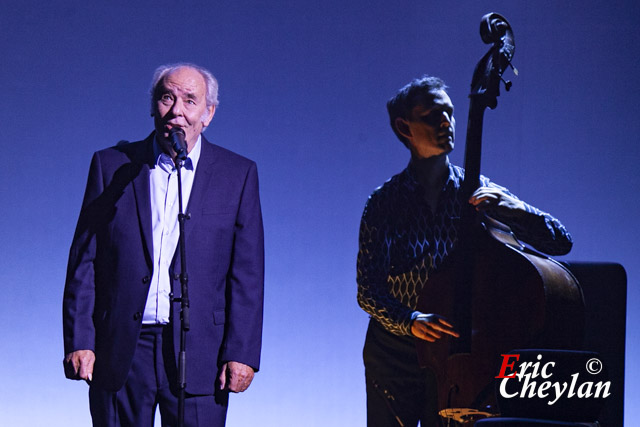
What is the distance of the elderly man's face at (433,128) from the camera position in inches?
116

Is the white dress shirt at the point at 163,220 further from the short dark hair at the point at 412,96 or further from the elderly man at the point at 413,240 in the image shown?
the short dark hair at the point at 412,96

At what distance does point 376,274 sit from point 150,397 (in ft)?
3.39

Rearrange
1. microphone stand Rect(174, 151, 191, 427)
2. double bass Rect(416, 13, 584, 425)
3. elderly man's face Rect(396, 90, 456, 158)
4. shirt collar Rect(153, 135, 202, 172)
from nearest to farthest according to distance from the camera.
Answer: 1. microphone stand Rect(174, 151, 191, 427)
2. double bass Rect(416, 13, 584, 425)
3. shirt collar Rect(153, 135, 202, 172)
4. elderly man's face Rect(396, 90, 456, 158)

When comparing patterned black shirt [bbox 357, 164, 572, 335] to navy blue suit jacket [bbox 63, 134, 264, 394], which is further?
patterned black shirt [bbox 357, 164, 572, 335]

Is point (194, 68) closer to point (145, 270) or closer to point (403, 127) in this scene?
point (145, 270)

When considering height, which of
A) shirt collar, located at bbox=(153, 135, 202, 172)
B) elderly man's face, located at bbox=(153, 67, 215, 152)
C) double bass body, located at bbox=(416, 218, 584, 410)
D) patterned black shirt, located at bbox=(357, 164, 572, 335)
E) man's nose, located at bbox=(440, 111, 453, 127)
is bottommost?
double bass body, located at bbox=(416, 218, 584, 410)

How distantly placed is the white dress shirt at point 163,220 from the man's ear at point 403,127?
931 millimetres

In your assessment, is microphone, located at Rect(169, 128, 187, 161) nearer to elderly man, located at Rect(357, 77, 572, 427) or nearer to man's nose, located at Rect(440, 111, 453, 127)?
elderly man, located at Rect(357, 77, 572, 427)

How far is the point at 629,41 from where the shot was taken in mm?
3412

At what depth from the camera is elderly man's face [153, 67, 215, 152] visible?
248 centimetres

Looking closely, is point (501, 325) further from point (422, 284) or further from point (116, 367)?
point (116, 367)

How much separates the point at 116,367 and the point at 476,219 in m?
1.31

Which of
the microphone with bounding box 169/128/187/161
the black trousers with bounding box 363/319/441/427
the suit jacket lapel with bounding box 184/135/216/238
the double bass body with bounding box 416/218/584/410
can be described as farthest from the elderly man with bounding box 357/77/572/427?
the microphone with bounding box 169/128/187/161

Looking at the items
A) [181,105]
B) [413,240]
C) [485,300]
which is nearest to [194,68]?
[181,105]
